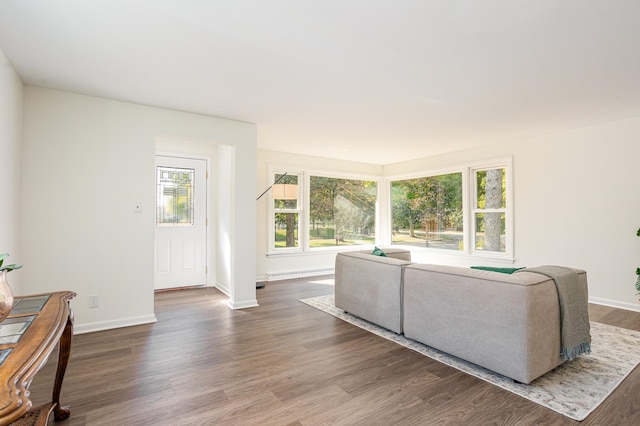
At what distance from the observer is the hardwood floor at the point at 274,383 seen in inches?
74.6

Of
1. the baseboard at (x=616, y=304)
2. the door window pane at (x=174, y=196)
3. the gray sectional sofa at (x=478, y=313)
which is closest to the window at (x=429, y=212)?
the baseboard at (x=616, y=304)

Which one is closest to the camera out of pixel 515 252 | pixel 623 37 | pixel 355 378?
pixel 623 37

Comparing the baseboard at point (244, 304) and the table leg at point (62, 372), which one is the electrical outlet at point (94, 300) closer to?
the baseboard at point (244, 304)

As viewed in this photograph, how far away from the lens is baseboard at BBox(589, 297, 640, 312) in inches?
153

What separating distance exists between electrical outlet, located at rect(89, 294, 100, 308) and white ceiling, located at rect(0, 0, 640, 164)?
6.54 ft

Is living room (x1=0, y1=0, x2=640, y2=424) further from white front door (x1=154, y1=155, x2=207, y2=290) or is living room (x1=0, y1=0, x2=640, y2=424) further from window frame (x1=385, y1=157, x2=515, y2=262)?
white front door (x1=154, y1=155, x2=207, y2=290)

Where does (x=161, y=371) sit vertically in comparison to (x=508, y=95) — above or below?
below

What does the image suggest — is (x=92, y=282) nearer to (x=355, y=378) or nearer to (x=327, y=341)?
(x=327, y=341)

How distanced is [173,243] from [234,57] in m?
3.45

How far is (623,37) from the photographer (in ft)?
7.05

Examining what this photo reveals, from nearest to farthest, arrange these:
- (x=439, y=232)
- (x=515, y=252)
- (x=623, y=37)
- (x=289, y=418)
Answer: (x=289, y=418)
(x=623, y=37)
(x=515, y=252)
(x=439, y=232)

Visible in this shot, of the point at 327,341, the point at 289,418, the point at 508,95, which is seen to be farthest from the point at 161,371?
the point at 508,95

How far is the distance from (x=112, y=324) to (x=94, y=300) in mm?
305

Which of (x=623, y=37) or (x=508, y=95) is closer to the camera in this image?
(x=623, y=37)
